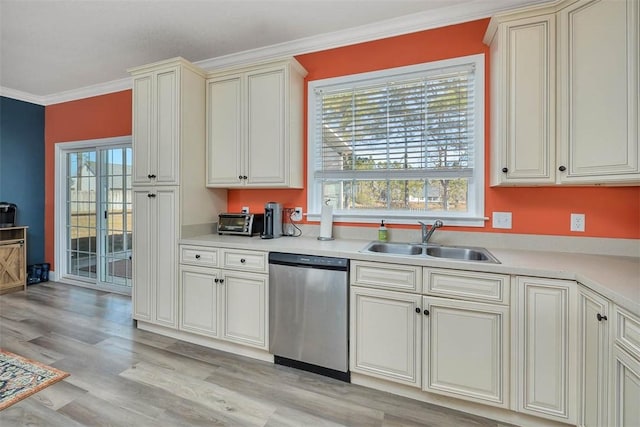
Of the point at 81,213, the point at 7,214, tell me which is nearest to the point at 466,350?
the point at 81,213

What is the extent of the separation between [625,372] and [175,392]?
239 cm

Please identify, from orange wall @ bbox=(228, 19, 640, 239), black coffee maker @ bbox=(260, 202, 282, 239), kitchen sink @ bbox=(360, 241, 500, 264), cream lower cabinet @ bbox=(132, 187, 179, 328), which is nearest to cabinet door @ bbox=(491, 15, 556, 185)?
orange wall @ bbox=(228, 19, 640, 239)

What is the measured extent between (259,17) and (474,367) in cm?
297

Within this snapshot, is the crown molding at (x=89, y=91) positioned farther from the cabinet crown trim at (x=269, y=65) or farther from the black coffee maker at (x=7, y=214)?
the cabinet crown trim at (x=269, y=65)

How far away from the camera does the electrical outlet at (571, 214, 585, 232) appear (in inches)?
81.2

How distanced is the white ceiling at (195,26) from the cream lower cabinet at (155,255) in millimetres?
1429

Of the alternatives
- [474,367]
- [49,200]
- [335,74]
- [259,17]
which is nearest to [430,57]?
[335,74]

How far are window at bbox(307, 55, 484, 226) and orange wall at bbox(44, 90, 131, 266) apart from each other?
276 cm

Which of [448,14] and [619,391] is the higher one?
[448,14]

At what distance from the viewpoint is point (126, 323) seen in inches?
120

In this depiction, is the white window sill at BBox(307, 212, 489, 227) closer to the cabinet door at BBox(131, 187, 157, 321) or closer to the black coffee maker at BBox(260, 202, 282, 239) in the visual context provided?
the black coffee maker at BBox(260, 202, 282, 239)

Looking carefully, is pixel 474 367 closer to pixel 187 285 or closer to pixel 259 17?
pixel 187 285

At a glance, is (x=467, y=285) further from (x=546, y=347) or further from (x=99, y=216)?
(x=99, y=216)

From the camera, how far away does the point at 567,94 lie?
1.81 metres
